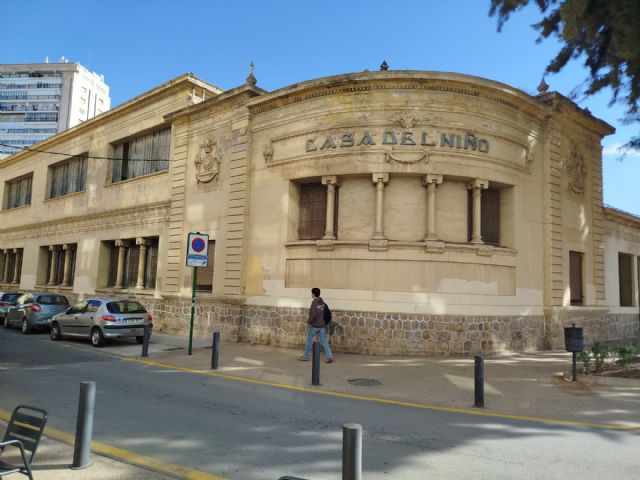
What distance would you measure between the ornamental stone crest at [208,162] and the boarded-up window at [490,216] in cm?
917

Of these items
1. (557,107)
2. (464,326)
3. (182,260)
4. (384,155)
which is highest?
(557,107)

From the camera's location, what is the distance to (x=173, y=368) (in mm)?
10781

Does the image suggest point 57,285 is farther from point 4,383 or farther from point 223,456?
point 223,456

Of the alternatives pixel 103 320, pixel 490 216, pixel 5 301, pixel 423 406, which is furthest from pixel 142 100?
pixel 423 406

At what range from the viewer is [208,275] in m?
17.0

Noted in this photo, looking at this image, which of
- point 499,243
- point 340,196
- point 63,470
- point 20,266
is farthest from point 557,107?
point 20,266

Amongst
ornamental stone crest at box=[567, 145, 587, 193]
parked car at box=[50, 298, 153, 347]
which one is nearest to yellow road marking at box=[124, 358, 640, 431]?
parked car at box=[50, 298, 153, 347]

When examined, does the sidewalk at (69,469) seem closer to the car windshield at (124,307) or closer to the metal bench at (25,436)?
the metal bench at (25,436)

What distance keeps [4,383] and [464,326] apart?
10643 mm

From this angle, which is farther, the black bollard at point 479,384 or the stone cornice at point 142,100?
the stone cornice at point 142,100

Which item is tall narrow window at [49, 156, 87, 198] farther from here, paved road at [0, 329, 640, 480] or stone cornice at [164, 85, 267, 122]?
paved road at [0, 329, 640, 480]

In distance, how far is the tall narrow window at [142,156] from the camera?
→ 2073 centimetres

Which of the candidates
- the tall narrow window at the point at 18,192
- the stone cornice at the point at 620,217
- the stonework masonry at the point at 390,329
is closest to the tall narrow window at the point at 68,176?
the tall narrow window at the point at 18,192

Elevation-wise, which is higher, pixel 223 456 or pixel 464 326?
pixel 464 326
